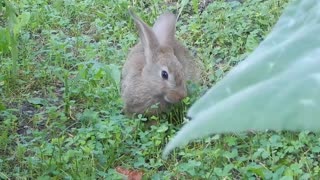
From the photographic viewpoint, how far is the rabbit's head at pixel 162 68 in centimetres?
348

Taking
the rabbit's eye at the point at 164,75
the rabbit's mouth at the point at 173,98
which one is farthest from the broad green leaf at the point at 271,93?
the rabbit's eye at the point at 164,75

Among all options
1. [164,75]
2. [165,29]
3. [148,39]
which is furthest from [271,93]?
[165,29]

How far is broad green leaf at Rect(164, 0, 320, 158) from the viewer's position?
259 mm

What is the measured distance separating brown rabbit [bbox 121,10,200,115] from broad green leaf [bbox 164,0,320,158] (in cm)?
311

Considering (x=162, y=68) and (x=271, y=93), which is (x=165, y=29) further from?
(x=271, y=93)

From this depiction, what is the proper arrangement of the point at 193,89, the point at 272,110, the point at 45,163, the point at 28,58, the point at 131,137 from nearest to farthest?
the point at 272,110
the point at 45,163
the point at 131,137
the point at 193,89
the point at 28,58

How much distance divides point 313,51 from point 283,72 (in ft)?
0.07

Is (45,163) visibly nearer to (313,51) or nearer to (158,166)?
(158,166)

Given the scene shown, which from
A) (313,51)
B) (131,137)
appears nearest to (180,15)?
(131,137)

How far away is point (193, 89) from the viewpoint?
3.56m

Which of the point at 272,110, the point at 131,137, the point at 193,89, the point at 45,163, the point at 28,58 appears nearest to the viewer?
the point at 272,110

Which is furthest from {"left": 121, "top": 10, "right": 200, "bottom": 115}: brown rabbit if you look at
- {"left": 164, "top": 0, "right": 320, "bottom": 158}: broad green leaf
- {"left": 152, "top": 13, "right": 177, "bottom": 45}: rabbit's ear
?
{"left": 164, "top": 0, "right": 320, "bottom": 158}: broad green leaf

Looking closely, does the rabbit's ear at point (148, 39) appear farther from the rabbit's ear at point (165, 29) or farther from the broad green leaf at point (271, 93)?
the broad green leaf at point (271, 93)

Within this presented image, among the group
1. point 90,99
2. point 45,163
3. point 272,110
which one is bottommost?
point 45,163
